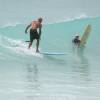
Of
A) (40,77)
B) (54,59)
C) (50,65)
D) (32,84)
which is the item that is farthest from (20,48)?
(32,84)

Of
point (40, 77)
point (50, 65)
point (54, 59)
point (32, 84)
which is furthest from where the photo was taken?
point (54, 59)

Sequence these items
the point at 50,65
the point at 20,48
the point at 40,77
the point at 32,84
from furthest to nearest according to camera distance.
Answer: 1. the point at 20,48
2. the point at 50,65
3. the point at 40,77
4. the point at 32,84

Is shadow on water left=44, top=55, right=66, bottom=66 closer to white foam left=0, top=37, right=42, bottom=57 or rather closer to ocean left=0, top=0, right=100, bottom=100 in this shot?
ocean left=0, top=0, right=100, bottom=100

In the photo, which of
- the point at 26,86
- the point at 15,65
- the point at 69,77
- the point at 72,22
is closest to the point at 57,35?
the point at 72,22

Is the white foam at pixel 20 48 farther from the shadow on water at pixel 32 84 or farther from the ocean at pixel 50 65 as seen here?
the shadow on water at pixel 32 84

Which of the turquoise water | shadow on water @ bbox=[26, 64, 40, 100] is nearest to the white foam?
the turquoise water

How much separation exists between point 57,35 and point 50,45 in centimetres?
294

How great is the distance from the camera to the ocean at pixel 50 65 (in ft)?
19.2

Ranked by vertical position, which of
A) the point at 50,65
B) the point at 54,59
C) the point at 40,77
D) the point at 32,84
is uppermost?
the point at 32,84

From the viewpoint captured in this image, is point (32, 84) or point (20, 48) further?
point (20, 48)

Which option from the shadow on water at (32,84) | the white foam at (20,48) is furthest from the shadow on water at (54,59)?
the shadow on water at (32,84)

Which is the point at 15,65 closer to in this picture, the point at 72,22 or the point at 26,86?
the point at 26,86

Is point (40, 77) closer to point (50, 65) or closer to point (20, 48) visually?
point (50, 65)

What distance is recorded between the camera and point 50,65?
10.1 m
